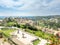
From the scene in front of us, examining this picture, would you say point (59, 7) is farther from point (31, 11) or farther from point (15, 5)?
point (15, 5)

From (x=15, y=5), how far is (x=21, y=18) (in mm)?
333

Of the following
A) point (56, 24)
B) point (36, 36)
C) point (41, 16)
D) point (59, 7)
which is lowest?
point (36, 36)

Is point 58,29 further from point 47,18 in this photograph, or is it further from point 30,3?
point 30,3

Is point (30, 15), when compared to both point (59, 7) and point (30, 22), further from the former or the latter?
point (59, 7)

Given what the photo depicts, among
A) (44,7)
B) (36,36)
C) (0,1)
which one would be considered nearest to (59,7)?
(44,7)

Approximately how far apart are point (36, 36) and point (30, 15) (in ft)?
1.75

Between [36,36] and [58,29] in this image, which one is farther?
[58,29]

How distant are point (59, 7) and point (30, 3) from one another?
697 millimetres

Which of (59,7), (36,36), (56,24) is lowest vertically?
(36,36)

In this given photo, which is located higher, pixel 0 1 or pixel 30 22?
pixel 0 1

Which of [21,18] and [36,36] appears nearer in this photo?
[36,36]

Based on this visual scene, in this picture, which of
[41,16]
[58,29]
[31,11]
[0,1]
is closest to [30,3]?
[31,11]

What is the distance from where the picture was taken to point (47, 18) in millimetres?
2963

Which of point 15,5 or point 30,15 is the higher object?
point 15,5
